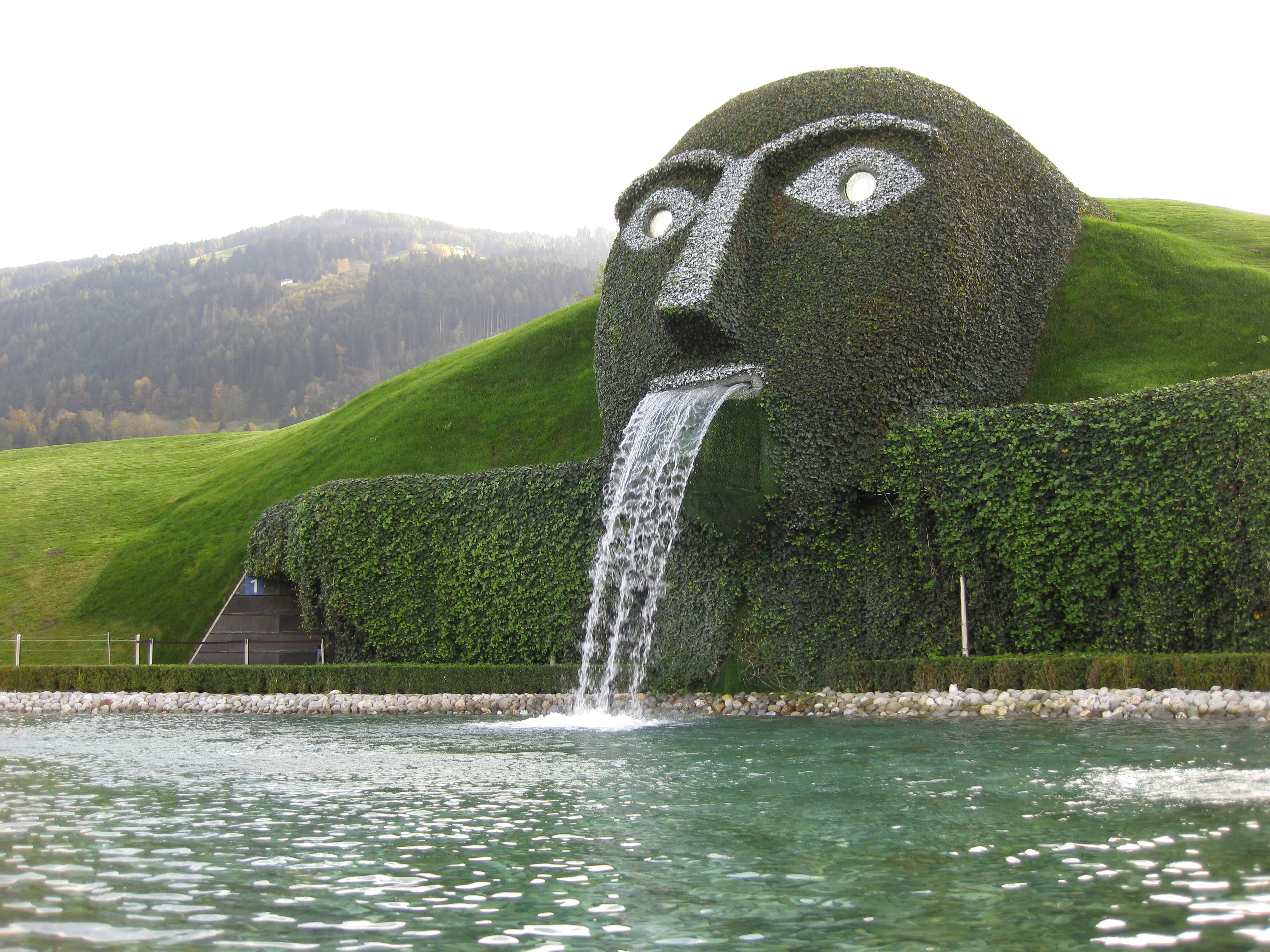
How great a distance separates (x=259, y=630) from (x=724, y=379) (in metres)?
12.3

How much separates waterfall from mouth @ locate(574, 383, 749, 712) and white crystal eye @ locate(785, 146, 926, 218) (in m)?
3.34

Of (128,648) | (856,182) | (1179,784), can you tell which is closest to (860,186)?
(856,182)

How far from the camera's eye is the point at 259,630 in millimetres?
21672

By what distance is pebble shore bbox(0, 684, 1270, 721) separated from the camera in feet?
36.0

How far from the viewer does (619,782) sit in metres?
7.44

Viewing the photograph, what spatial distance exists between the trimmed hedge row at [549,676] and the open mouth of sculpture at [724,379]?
4373mm

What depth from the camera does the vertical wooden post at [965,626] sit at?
1398 cm

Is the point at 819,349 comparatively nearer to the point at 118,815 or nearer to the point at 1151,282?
the point at 1151,282

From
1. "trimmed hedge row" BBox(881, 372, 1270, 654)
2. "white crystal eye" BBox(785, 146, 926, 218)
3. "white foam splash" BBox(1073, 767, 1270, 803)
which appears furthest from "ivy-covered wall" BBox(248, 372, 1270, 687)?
"white foam splash" BBox(1073, 767, 1270, 803)

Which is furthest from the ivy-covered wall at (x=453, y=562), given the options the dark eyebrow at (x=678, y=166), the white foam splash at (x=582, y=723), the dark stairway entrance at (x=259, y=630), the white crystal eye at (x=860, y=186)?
the white crystal eye at (x=860, y=186)

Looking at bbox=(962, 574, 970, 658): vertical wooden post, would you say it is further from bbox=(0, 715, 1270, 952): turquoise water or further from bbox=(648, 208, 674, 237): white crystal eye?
bbox=(648, 208, 674, 237): white crystal eye

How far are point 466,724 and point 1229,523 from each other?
32.9 feet

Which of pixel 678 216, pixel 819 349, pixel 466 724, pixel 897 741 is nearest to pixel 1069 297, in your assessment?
pixel 819 349

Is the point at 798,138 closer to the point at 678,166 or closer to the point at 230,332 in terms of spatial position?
the point at 678,166
